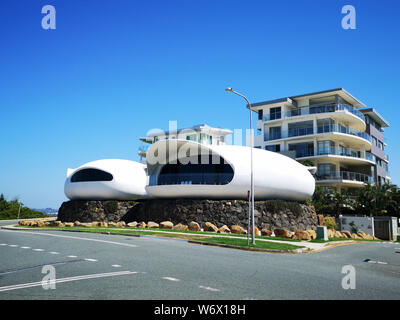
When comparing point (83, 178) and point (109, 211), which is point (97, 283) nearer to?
point (109, 211)

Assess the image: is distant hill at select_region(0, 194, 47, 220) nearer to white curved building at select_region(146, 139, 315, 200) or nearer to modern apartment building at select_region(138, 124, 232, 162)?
modern apartment building at select_region(138, 124, 232, 162)

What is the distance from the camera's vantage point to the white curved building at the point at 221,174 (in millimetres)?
30734

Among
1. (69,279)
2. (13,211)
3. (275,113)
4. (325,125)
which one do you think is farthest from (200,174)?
(13,211)

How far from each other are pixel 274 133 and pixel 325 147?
29.9 ft

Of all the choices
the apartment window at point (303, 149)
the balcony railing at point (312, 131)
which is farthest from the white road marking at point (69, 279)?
the apartment window at point (303, 149)

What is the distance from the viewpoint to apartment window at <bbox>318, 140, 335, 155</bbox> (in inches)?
2002

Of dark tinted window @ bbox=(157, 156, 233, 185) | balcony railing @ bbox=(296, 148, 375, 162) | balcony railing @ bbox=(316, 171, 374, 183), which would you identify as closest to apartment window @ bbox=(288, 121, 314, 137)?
balcony railing @ bbox=(296, 148, 375, 162)

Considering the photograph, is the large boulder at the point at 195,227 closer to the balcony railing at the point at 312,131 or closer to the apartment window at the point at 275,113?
the balcony railing at the point at 312,131

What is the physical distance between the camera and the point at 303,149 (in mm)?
53406

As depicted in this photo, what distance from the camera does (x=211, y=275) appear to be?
841 centimetres

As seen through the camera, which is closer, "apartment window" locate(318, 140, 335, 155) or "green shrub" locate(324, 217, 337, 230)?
"green shrub" locate(324, 217, 337, 230)

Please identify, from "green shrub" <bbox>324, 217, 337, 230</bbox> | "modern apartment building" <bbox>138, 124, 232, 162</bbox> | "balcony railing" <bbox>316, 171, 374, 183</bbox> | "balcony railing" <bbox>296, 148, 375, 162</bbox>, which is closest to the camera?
"green shrub" <bbox>324, 217, 337, 230</bbox>

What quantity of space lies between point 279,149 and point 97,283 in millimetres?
51363

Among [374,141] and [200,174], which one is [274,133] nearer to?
[374,141]
